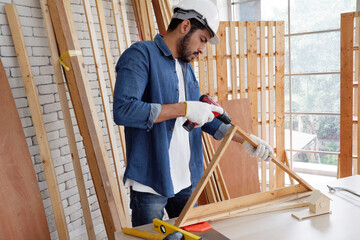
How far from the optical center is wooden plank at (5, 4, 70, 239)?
7.07 feet

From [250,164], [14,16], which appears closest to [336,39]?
[250,164]

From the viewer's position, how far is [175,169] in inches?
65.2

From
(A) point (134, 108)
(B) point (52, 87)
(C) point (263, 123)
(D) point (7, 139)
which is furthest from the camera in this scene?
(C) point (263, 123)

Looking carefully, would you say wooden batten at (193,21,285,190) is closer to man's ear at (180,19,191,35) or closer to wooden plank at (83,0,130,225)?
wooden plank at (83,0,130,225)

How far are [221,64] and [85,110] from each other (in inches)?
69.0

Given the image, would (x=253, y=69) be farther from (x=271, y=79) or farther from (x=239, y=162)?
(x=239, y=162)

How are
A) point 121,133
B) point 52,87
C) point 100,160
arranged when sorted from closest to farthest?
point 100,160, point 52,87, point 121,133

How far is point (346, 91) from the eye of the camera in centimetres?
323

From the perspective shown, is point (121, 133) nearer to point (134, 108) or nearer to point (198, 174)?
point (198, 174)

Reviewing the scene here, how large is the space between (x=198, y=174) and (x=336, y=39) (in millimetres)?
2962

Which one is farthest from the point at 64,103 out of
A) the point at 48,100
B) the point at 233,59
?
the point at 233,59

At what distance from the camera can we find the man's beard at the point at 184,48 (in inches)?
64.4

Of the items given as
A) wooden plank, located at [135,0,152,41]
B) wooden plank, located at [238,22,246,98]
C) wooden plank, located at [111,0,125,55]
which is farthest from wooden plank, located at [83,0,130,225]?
wooden plank, located at [238,22,246,98]

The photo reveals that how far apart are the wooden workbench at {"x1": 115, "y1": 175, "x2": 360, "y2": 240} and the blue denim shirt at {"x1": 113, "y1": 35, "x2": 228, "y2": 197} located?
278mm
